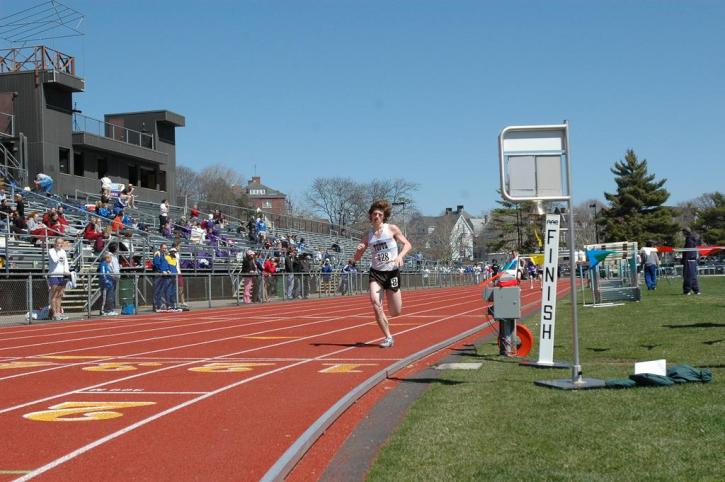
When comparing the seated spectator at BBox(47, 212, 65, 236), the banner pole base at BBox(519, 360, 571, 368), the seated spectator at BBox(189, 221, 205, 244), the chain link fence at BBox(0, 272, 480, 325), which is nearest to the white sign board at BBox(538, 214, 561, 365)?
the banner pole base at BBox(519, 360, 571, 368)

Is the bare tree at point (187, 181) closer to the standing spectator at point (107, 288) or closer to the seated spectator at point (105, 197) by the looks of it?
the seated spectator at point (105, 197)

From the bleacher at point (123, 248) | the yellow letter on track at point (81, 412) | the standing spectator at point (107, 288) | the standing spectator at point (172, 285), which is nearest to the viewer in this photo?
the yellow letter on track at point (81, 412)

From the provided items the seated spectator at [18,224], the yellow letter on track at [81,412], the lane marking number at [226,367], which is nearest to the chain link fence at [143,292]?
the seated spectator at [18,224]

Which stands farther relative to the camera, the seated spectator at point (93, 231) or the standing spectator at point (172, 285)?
the seated spectator at point (93, 231)

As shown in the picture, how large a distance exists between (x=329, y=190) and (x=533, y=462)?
89.1 meters

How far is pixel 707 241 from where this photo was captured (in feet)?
264

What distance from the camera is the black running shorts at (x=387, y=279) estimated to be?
12039 mm

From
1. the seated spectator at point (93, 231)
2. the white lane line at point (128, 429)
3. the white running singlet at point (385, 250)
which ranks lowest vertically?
the white lane line at point (128, 429)

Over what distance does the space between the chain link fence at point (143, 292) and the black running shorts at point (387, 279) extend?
36.8 feet

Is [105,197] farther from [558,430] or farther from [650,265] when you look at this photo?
[558,430]

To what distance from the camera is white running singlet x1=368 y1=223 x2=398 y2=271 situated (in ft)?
39.5

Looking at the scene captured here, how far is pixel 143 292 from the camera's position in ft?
80.4

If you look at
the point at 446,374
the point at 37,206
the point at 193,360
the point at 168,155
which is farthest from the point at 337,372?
the point at 168,155

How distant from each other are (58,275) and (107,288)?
8.34 ft
